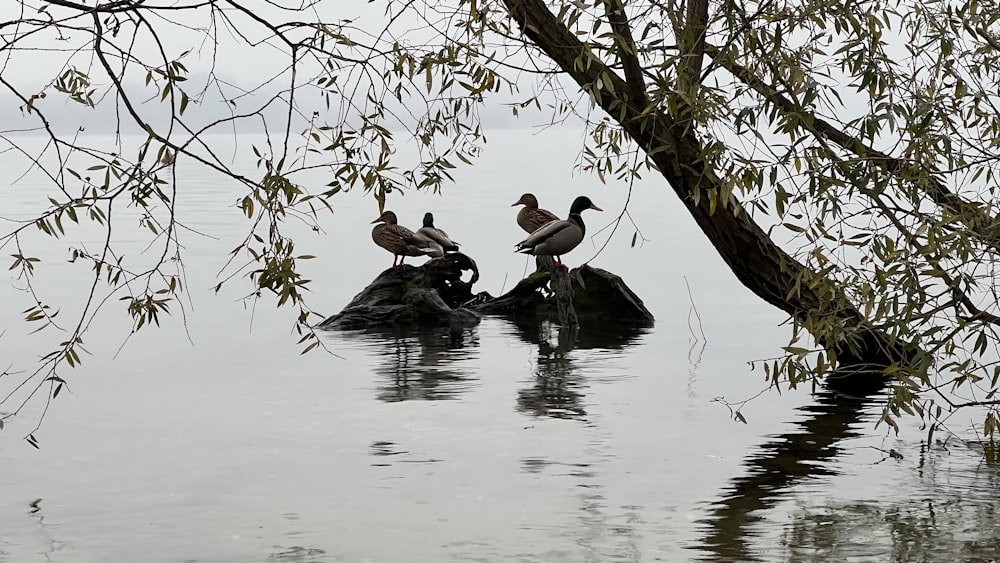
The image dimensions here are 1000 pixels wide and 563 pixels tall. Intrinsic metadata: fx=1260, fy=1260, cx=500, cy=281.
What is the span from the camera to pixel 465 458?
32.0 ft

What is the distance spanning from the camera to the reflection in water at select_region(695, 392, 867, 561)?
7750 millimetres

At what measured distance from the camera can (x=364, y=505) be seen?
8.47 m

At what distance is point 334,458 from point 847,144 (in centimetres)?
461

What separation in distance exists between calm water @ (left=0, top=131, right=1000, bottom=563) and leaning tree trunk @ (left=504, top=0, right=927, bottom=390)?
110 cm

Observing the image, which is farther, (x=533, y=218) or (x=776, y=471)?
(x=533, y=218)

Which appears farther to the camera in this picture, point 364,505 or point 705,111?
point 364,505

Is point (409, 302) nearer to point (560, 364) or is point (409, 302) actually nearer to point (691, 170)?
point (560, 364)

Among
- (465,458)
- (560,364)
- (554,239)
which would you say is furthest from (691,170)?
(554,239)

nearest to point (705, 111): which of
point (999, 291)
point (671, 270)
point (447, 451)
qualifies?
point (447, 451)

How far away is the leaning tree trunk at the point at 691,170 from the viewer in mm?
7297

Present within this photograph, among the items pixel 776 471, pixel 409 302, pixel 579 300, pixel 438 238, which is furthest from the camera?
pixel 438 238

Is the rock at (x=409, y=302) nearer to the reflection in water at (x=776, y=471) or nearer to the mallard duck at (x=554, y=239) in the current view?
the mallard duck at (x=554, y=239)

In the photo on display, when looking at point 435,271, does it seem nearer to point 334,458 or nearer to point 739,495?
point 334,458

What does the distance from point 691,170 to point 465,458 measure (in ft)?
12.0
